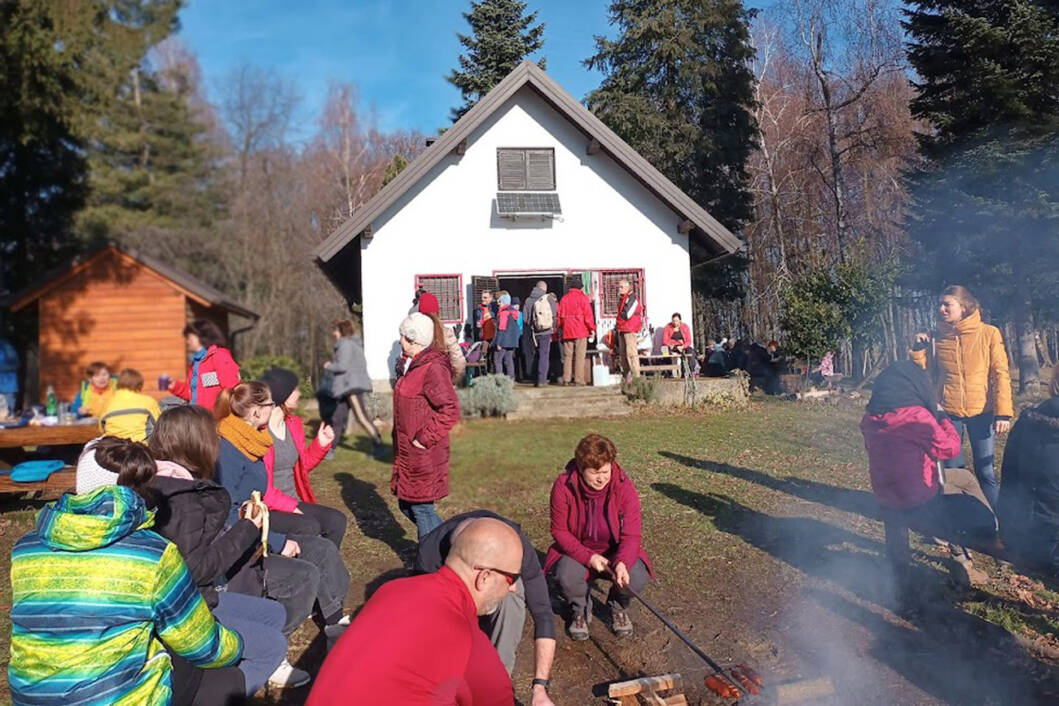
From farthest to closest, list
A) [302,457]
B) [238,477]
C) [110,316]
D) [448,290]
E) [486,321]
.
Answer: [110,316] → [448,290] → [486,321] → [302,457] → [238,477]

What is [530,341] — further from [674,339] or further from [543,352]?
[674,339]

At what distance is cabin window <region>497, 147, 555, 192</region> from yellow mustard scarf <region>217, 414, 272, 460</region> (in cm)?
1070

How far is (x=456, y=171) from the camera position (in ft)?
45.2

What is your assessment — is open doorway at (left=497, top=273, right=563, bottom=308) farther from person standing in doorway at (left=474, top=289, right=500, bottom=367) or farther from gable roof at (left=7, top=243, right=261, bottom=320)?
gable roof at (left=7, top=243, right=261, bottom=320)

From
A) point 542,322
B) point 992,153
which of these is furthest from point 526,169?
point 992,153

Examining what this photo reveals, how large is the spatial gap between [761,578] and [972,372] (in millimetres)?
2311

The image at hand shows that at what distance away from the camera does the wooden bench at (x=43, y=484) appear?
5.96 meters

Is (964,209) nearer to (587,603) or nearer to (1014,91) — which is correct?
(1014,91)

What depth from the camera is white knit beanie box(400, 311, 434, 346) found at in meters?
4.48

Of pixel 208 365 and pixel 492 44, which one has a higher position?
pixel 492 44

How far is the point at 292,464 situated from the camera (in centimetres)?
448

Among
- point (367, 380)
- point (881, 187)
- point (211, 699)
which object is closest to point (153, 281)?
point (367, 380)

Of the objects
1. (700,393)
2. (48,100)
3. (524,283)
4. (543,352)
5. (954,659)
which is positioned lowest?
(954,659)

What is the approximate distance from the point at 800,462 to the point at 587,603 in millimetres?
4787
